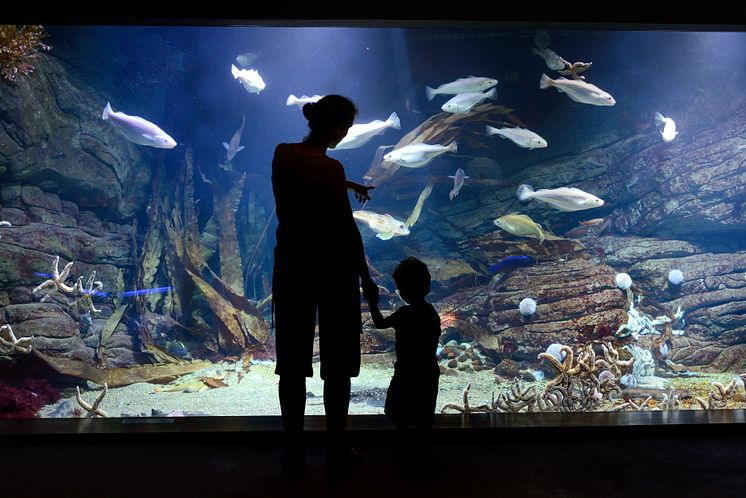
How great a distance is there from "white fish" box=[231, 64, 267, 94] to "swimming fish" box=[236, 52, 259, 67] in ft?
0.38

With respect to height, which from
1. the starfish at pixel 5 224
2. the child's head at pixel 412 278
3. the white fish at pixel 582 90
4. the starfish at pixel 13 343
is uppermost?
the white fish at pixel 582 90

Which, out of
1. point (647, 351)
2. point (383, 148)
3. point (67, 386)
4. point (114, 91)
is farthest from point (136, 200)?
point (647, 351)

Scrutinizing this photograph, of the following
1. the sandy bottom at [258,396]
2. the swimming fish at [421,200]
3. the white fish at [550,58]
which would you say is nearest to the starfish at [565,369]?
the sandy bottom at [258,396]

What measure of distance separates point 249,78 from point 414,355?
4.06m

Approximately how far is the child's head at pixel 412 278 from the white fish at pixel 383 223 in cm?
290

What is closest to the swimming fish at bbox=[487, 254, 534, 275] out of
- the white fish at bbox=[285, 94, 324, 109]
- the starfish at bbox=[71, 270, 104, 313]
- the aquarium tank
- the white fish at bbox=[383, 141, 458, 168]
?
the aquarium tank

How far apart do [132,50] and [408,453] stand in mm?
5022

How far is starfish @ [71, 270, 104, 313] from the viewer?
507 centimetres

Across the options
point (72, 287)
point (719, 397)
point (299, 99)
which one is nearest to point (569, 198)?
point (719, 397)

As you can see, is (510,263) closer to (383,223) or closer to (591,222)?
(591,222)

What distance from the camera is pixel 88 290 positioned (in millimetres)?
5180

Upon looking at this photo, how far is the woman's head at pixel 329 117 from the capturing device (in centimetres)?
221

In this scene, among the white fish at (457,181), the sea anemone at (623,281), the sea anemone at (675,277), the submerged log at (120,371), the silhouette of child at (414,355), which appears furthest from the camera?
the sea anemone at (675,277)

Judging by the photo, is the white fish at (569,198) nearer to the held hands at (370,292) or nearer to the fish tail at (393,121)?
the fish tail at (393,121)
